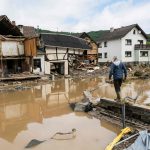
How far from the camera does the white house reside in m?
46.9

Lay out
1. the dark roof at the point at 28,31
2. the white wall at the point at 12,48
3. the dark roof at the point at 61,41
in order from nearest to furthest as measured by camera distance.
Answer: the white wall at the point at 12,48 < the dark roof at the point at 61,41 < the dark roof at the point at 28,31

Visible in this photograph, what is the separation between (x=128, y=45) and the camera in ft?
156

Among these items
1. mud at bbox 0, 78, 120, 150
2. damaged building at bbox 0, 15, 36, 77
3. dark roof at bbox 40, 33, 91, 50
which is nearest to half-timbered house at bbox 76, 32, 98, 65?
dark roof at bbox 40, 33, 91, 50

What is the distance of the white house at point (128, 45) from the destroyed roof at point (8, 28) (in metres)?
23.4

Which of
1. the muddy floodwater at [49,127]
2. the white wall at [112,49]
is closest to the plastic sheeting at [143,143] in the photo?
the muddy floodwater at [49,127]

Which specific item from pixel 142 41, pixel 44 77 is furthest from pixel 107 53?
pixel 44 77

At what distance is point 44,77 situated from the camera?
90.8 feet

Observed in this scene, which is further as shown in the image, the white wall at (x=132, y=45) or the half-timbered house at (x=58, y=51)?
the white wall at (x=132, y=45)

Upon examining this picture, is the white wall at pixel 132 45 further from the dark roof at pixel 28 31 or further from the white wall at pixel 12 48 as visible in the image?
the white wall at pixel 12 48

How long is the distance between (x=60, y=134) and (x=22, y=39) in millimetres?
19123

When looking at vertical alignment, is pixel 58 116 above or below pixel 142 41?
below

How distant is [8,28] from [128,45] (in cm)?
2590

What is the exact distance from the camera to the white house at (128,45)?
154ft

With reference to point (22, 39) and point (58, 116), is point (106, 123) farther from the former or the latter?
point (22, 39)
